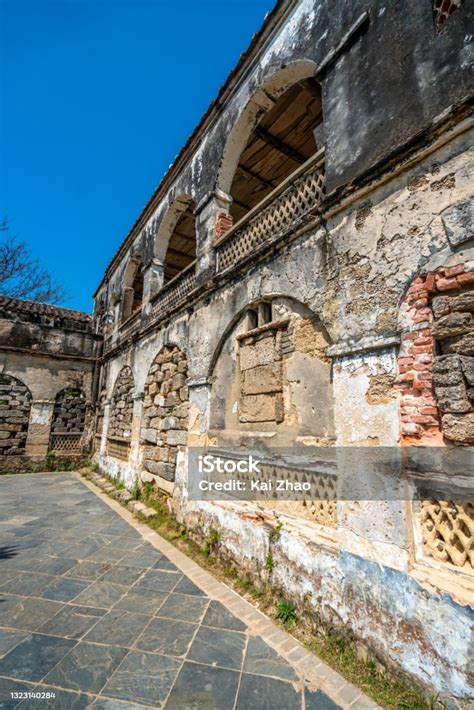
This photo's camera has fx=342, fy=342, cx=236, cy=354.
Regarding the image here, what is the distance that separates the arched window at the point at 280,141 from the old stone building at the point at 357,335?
9cm

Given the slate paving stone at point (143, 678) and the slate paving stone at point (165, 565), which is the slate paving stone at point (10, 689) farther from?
the slate paving stone at point (165, 565)

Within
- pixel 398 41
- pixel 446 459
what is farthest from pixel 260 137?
pixel 446 459

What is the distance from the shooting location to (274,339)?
4148mm

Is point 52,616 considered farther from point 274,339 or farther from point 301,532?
point 274,339

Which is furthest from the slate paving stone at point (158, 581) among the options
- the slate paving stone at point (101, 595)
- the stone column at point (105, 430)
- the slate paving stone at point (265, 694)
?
the stone column at point (105, 430)

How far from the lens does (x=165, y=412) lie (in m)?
6.48

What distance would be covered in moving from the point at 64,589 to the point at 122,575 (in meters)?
0.60

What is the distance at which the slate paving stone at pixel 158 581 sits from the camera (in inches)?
144

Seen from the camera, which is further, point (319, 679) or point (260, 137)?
point (260, 137)

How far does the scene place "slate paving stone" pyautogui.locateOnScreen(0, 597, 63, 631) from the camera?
2.95 metres

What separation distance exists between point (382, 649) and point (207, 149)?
7136mm

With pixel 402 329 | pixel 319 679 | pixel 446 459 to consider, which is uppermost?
pixel 402 329

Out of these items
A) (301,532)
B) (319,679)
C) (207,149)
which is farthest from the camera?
(207,149)

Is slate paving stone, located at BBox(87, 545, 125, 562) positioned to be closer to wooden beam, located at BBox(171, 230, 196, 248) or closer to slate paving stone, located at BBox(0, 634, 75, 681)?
slate paving stone, located at BBox(0, 634, 75, 681)
